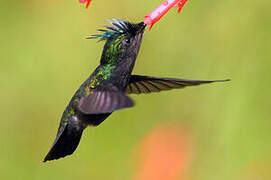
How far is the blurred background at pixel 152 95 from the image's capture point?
9.73 ft

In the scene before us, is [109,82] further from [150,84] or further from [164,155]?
[164,155]

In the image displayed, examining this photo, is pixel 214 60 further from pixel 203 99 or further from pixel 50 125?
pixel 50 125

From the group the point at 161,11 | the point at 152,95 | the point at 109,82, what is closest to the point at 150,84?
Result: the point at 109,82

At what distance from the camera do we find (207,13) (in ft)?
10.6

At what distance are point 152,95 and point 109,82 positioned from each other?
1.39 metres

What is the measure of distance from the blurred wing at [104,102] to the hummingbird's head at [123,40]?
177mm

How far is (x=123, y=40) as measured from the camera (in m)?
1.85

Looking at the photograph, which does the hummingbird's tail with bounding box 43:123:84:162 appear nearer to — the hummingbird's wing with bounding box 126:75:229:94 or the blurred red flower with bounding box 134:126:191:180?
the hummingbird's wing with bounding box 126:75:229:94

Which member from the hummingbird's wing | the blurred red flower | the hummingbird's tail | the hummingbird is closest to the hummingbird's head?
the hummingbird

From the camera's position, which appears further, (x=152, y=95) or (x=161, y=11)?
(x=152, y=95)

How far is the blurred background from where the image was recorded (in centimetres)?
297

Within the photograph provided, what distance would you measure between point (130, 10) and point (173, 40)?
0.42 m
